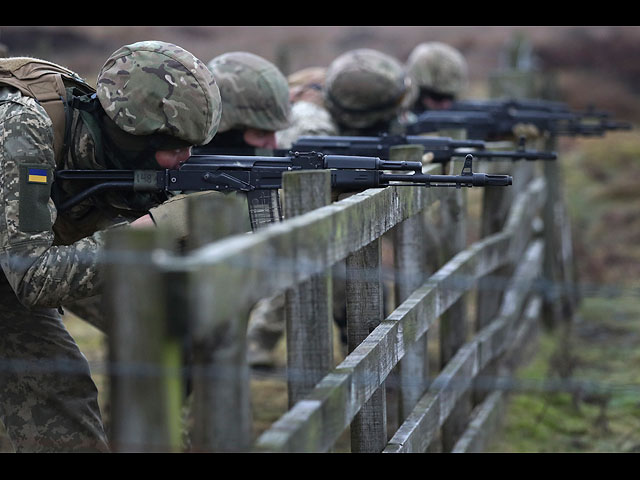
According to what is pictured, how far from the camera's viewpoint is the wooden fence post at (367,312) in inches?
157

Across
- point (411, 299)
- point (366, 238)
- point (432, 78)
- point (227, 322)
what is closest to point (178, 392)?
point (227, 322)

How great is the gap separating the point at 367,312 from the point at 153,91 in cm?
129

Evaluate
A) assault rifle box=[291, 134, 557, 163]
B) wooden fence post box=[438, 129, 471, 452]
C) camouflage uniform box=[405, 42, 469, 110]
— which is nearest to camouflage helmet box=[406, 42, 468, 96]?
camouflage uniform box=[405, 42, 469, 110]

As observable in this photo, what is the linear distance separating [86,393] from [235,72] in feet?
7.97

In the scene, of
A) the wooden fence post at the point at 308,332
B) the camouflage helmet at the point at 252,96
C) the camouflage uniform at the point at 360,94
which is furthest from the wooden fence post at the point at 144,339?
the camouflage uniform at the point at 360,94

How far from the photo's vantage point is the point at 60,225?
4797 millimetres

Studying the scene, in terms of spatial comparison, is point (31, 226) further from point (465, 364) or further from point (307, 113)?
point (307, 113)

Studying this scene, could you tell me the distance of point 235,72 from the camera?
626cm

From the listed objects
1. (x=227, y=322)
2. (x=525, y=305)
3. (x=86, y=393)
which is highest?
(x=227, y=322)

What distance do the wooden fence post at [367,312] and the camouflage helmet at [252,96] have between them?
2.24 meters

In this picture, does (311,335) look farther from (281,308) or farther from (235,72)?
(281,308)

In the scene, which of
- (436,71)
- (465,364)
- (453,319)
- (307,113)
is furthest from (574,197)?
(465,364)

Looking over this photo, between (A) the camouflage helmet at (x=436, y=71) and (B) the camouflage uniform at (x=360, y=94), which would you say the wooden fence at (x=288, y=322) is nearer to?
(B) the camouflage uniform at (x=360, y=94)

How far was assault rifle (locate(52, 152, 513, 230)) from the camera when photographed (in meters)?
4.33
